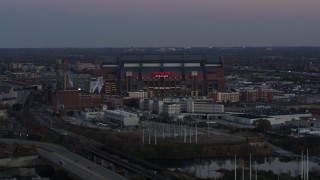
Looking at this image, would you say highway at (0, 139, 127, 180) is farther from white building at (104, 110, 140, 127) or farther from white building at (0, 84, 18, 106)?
white building at (0, 84, 18, 106)

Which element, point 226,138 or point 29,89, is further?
point 29,89

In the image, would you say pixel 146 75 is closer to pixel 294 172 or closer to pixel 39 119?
pixel 39 119

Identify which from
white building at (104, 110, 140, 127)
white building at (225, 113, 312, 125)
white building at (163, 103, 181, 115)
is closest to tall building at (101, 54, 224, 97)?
white building at (163, 103, 181, 115)

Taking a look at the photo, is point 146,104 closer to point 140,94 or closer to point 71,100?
point 140,94

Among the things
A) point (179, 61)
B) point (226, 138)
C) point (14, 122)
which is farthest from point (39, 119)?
point (179, 61)

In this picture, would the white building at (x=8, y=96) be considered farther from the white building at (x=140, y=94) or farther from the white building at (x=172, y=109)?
the white building at (x=172, y=109)

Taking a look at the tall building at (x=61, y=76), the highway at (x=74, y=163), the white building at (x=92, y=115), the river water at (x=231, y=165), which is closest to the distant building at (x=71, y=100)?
the tall building at (x=61, y=76)
